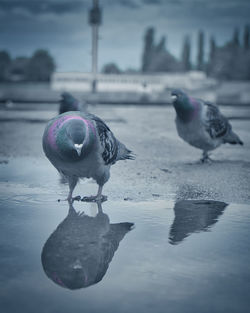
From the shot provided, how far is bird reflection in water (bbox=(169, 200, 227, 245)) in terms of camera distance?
137 inches

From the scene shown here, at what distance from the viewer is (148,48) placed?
114 metres

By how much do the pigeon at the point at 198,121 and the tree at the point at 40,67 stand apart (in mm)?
91634

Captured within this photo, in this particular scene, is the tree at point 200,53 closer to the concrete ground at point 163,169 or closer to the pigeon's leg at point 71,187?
the concrete ground at point 163,169

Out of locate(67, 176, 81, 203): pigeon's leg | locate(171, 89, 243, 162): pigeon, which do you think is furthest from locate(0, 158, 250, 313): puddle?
locate(171, 89, 243, 162): pigeon

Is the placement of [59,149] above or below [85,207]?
above

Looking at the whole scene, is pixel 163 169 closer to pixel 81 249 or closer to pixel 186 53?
pixel 81 249

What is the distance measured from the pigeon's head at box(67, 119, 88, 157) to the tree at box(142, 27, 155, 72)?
10679 centimetres

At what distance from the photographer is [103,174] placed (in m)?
4.54

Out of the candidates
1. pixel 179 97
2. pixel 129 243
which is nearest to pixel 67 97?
pixel 179 97

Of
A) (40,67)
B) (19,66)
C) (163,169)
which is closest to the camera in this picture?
(163,169)

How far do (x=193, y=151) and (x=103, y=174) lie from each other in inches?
161

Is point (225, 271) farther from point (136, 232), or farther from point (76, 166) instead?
point (76, 166)

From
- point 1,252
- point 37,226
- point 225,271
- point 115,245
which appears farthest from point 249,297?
point 37,226

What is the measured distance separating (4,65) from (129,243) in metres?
98.4
